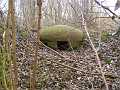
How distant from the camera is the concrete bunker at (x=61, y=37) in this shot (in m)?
8.50

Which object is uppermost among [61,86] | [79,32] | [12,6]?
[12,6]

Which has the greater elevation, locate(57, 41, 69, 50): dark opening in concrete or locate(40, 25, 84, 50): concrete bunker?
locate(40, 25, 84, 50): concrete bunker

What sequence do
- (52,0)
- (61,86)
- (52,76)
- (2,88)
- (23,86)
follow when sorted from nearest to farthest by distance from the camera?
(2,88) < (23,86) < (61,86) < (52,76) < (52,0)

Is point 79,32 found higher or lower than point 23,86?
higher

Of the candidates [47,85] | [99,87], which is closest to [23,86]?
[47,85]

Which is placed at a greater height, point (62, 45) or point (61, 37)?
point (61, 37)

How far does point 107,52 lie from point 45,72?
2.25 metres

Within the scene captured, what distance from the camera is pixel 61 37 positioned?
8.53 m

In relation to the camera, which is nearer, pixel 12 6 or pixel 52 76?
pixel 12 6

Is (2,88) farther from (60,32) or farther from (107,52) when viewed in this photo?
(60,32)

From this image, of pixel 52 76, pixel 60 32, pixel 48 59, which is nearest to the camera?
pixel 52 76

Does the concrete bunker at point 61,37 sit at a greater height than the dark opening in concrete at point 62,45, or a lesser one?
greater

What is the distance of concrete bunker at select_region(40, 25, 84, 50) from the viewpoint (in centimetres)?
850

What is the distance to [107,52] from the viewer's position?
7.40 metres
